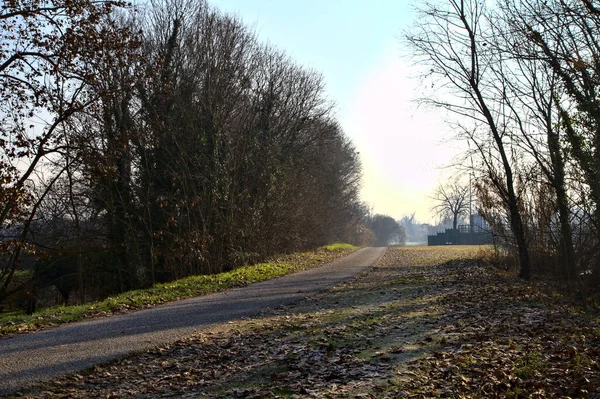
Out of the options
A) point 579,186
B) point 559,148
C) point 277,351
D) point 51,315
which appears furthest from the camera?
point 559,148

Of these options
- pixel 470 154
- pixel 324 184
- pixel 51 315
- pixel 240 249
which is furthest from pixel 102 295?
pixel 324 184

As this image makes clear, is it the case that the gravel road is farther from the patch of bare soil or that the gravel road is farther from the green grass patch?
the green grass patch

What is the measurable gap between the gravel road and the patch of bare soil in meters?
0.39

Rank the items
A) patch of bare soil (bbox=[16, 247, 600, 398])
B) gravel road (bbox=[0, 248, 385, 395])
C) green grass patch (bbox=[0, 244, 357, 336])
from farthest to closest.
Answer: green grass patch (bbox=[0, 244, 357, 336])
gravel road (bbox=[0, 248, 385, 395])
patch of bare soil (bbox=[16, 247, 600, 398])

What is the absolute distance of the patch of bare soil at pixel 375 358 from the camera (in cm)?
632

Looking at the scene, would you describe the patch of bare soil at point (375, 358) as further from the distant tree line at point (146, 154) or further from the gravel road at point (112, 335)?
the distant tree line at point (146, 154)

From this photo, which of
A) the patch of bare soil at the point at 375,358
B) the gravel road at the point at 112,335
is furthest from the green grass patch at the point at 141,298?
the patch of bare soil at the point at 375,358

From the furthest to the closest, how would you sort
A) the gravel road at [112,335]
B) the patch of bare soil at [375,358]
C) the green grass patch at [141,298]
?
the green grass patch at [141,298] → the gravel road at [112,335] → the patch of bare soil at [375,358]

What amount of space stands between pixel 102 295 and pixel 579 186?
18698mm

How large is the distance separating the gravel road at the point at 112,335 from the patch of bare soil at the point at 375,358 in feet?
1.28

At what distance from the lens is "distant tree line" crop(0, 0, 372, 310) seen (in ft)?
43.8

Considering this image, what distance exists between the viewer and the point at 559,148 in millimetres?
16594

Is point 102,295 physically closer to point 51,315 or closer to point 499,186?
point 51,315

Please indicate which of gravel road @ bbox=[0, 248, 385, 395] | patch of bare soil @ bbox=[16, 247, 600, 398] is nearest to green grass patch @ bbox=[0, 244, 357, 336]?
gravel road @ bbox=[0, 248, 385, 395]
